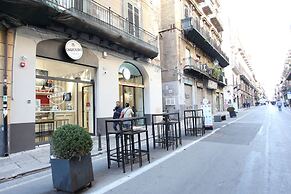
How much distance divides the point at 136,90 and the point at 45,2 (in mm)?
10225

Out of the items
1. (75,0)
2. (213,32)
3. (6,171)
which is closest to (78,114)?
(75,0)

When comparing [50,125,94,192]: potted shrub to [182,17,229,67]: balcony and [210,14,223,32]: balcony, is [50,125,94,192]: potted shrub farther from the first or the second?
[210,14,223,32]: balcony

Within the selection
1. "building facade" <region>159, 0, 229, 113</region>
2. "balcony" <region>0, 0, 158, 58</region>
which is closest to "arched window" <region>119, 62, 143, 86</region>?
"balcony" <region>0, 0, 158, 58</region>

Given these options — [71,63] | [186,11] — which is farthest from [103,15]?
[186,11]

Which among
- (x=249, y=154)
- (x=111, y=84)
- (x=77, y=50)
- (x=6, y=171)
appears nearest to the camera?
(x=6, y=171)

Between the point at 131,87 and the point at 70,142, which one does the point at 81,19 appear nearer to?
the point at 131,87

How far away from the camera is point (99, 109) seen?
13.5 meters

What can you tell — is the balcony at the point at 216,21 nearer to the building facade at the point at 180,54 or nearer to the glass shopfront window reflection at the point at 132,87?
the building facade at the point at 180,54

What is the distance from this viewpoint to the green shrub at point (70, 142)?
471cm

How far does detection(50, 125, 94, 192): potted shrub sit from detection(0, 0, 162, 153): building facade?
4.23 metres

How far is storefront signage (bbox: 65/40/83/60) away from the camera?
11.5m

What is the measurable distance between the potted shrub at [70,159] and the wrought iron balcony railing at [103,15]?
6.25 metres

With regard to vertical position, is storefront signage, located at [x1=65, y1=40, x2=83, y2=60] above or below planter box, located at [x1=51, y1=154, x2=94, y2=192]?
above

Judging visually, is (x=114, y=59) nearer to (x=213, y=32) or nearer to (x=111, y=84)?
(x=111, y=84)
